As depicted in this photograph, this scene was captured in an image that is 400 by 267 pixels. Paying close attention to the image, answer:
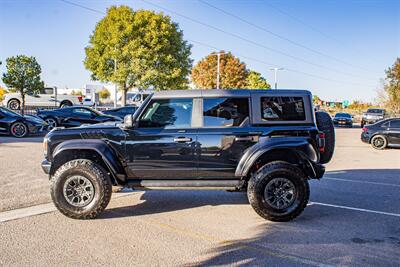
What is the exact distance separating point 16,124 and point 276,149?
13282mm

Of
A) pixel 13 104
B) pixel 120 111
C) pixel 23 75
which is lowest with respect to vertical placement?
pixel 120 111

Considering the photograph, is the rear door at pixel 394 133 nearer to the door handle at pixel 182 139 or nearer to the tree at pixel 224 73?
the door handle at pixel 182 139

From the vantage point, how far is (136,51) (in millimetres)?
33781

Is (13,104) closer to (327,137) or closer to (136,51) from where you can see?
(136,51)

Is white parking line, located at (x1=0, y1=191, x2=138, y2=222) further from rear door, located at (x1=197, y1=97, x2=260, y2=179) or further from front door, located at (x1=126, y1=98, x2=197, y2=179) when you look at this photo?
rear door, located at (x1=197, y1=97, x2=260, y2=179)

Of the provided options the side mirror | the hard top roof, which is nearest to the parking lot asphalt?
the side mirror

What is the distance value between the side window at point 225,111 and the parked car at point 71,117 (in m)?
13.4

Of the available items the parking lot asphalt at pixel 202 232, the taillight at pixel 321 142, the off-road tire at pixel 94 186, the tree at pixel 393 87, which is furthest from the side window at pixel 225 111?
the tree at pixel 393 87

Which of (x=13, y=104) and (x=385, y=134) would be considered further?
(x=13, y=104)

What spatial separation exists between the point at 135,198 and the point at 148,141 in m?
1.59

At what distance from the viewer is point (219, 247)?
427 cm

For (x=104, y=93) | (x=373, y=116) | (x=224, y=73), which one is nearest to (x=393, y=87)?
(x=373, y=116)

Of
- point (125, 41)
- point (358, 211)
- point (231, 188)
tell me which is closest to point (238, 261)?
point (231, 188)

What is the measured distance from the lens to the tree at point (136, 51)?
111ft
